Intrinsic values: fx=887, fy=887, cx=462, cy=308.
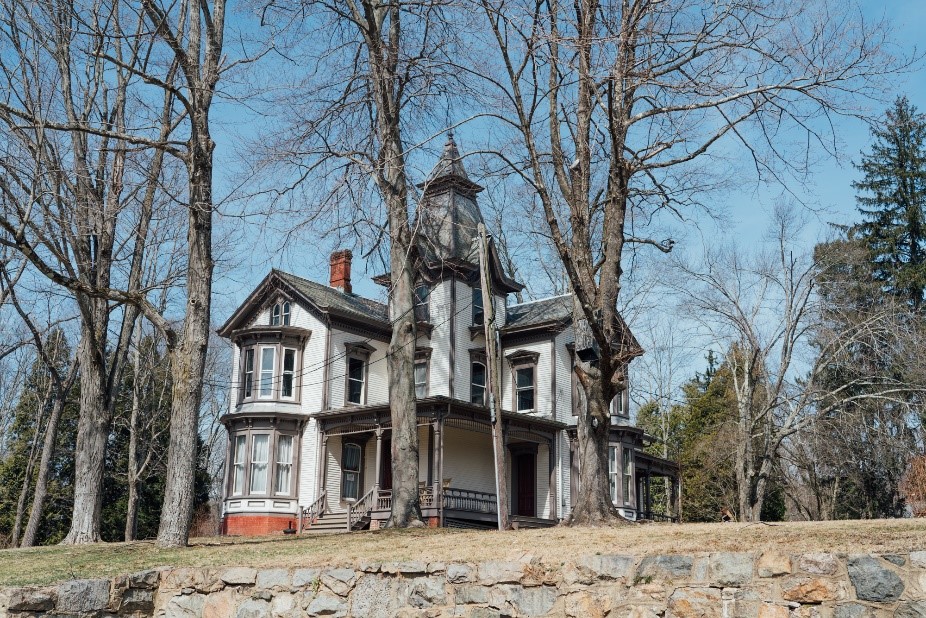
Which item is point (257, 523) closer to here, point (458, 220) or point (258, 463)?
point (258, 463)

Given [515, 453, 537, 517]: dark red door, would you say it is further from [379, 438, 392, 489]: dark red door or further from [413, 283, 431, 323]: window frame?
[413, 283, 431, 323]: window frame

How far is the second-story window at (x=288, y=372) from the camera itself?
94.0 ft

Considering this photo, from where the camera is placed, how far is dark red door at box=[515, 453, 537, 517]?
29.1 metres

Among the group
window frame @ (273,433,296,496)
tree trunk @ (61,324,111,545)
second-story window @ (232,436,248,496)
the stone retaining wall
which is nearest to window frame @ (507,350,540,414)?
window frame @ (273,433,296,496)

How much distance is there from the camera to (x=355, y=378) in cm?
2928

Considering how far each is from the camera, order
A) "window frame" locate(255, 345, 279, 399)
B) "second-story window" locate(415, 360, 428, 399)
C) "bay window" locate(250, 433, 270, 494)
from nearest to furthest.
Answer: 1. "bay window" locate(250, 433, 270, 494)
2. "window frame" locate(255, 345, 279, 399)
3. "second-story window" locate(415, 360, 428, 399)

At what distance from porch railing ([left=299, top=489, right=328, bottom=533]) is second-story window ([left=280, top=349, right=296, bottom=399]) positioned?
353cm

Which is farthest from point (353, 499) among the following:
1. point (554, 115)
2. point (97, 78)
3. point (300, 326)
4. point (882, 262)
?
point (882, 262)

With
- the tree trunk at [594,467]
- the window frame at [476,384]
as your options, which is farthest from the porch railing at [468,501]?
the tree trunk at [594,467]

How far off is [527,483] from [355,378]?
6694 millimetres

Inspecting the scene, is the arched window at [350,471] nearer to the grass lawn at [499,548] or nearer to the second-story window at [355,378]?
the second-story window at [355,378]

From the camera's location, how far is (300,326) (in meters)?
29.3

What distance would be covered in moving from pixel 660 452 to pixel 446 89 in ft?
103

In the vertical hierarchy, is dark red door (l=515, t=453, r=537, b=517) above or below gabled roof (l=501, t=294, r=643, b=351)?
below
